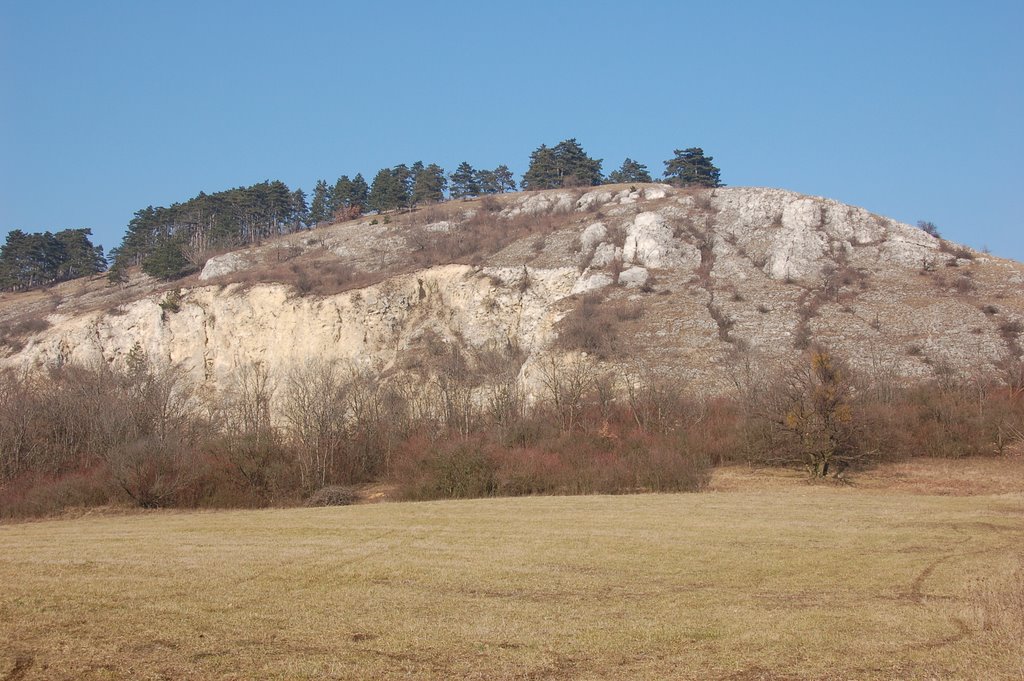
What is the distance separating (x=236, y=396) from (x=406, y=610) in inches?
2028

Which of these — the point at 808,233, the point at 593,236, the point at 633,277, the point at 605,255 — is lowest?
the point at 633,277

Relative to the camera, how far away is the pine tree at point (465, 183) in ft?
395

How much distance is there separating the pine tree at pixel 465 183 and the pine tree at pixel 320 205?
19147mm

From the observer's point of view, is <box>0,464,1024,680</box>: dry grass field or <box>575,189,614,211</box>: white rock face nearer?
<box>0,464,1024,680</box>: dry grass field

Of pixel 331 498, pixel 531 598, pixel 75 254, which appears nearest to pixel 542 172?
pixel 75 254

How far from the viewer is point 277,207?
116375 millimetres

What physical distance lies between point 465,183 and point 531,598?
110 m

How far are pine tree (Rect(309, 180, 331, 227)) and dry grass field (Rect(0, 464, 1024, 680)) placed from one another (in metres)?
97.0

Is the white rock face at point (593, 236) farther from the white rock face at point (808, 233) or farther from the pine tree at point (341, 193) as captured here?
the pine tree at point (341, 193)

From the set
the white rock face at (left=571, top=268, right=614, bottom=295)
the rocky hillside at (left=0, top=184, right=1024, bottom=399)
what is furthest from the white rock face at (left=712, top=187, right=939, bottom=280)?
the white rock face at (left=571, top=268, right=614, bottom=295)

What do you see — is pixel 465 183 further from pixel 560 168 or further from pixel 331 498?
pixel 331 498

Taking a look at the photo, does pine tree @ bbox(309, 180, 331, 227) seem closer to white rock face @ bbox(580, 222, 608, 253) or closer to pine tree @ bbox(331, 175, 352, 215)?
pine tree @ bbox(331, 175, 352, 215)

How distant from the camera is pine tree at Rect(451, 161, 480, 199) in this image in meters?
120

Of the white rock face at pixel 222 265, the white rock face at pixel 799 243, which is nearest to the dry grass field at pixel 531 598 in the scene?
the white rock face at pixel 799 243
